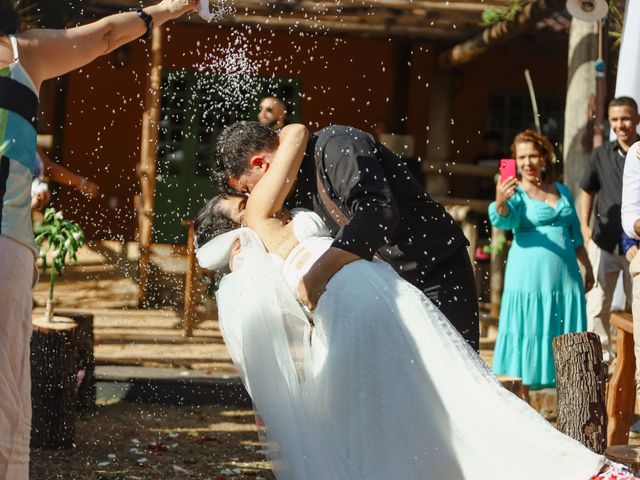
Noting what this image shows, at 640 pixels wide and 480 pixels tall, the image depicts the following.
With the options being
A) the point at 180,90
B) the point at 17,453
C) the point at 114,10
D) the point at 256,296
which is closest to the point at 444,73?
the point at 180,90

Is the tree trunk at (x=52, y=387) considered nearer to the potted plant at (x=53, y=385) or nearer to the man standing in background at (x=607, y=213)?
the potted plant at (x=53, y=385)

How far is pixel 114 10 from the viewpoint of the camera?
435 inches

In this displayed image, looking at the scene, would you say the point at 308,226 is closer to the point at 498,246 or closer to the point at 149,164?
the point at 498,246

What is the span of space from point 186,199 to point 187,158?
52 centimetres

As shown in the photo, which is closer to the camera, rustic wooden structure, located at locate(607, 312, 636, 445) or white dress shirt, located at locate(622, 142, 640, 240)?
white dress shirt, located at locate(622, 142, 640, 240)

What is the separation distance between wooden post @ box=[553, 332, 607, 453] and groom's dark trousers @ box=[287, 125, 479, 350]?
110 centimetres

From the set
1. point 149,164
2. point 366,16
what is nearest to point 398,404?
point 149,164

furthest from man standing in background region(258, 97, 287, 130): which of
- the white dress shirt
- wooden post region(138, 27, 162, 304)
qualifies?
wooden post region(138, 27, 162, 304)

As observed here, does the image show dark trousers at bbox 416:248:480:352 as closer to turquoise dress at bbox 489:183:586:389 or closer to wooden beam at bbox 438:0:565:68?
turquoise dress at bbox 489:183:586:389

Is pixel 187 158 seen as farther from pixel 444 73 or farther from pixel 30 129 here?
pixel 30 129

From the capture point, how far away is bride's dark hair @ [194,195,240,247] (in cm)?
416

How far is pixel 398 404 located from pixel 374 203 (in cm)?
67

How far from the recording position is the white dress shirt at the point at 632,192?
5.52m

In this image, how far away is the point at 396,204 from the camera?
12.2 feet
